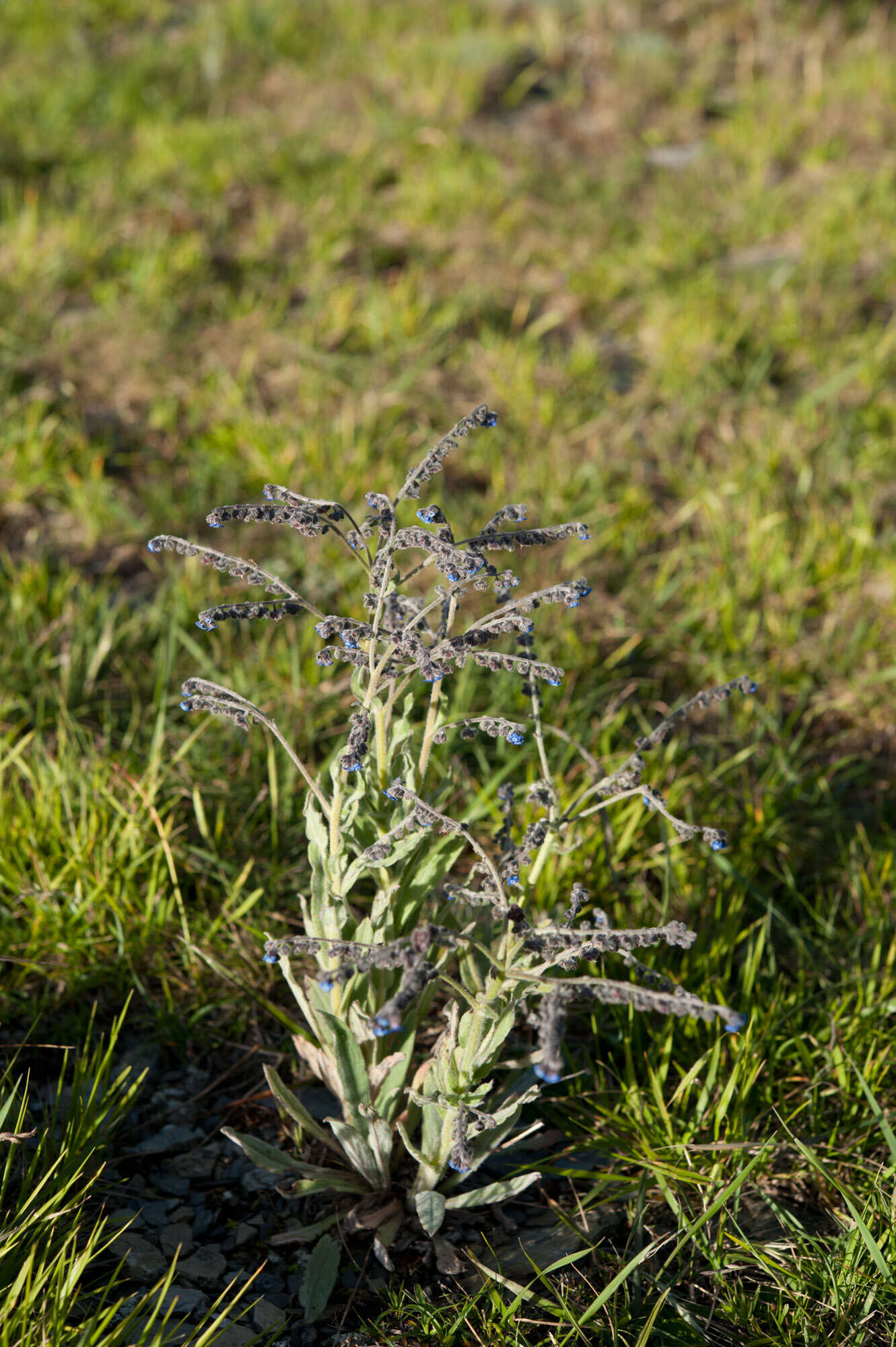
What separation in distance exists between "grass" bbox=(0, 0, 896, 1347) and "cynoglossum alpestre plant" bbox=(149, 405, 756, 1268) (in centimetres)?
26

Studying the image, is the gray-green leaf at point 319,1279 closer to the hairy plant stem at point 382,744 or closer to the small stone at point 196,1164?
the small stone at point 196,1164

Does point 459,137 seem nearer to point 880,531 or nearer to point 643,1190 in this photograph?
point 880,531

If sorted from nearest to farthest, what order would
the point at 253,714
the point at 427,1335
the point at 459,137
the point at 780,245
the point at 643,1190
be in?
the point at 253,714
the point at 427,1335
the point at 643,1190
the point at 780,245
the point at 459,137

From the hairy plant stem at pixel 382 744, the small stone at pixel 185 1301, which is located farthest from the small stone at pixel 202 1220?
the hairy plant stem at pixel 382 744

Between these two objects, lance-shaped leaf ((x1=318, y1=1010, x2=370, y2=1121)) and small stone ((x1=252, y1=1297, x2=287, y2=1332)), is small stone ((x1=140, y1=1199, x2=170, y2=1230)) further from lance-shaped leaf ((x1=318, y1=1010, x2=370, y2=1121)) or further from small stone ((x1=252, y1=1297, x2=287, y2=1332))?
lance-shaped leaf ((x1=318, y1=1010, x2=370, y2=1121))

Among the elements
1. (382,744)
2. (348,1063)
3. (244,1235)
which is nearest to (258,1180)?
(244,1235)

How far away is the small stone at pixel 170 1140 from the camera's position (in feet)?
6.84

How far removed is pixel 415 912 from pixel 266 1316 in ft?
2.36

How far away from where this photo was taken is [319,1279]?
1835 millimetres

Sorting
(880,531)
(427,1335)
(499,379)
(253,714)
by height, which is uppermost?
(253,714)

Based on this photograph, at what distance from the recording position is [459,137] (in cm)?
580

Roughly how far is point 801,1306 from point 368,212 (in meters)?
4.82

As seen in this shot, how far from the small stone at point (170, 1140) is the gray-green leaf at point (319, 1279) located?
0.38 m

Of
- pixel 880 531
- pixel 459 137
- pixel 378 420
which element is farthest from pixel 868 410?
pixel 459 137
